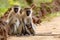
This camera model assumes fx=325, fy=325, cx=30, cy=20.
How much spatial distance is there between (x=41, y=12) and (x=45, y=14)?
0.30 m

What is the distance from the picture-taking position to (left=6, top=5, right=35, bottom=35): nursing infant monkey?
44.3 feet

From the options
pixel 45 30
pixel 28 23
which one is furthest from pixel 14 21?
pixel 45 30

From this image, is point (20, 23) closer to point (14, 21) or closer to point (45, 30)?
point (14, 21)

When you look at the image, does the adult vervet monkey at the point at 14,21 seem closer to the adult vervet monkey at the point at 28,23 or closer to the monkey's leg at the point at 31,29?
the adult vervet monkey at the point at 28,23

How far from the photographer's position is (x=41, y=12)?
21344 millimetres

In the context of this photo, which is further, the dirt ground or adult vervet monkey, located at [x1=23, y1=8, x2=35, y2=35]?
adult vervet monkey, located at [x1=23, y1=8, x2=35, y2=35]

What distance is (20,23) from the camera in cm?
1352

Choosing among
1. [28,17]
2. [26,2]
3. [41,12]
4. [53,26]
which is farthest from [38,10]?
[28,17]

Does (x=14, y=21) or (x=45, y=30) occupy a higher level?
(x=14, y=21)

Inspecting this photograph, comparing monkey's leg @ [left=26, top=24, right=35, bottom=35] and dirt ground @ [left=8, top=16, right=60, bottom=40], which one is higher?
monkey's leg @ [left=26, top=24, right=35, bottom=35]

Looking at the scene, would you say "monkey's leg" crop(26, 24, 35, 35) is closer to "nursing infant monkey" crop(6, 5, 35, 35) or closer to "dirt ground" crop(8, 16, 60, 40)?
"nursing infant monkey" crop(6, 5, 35, 35)

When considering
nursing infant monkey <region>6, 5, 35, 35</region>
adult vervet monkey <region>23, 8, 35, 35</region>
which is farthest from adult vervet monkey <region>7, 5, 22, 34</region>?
adult vervet monkey <region>23, 8, 35, 35</region>

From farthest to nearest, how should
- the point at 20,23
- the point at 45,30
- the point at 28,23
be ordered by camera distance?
the point at 45,30, the point at 28,23, the point at 20,23

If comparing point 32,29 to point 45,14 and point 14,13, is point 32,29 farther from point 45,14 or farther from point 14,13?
point 45,14
